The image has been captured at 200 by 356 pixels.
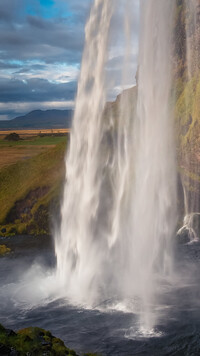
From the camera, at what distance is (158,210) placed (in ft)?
100

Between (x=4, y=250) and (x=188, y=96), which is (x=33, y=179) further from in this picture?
(x=188, y=96)

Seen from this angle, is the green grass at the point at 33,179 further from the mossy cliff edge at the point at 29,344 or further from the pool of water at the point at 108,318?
the mossy cliff edge at the point at 29,344

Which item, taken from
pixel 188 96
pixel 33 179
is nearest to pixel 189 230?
pixel 188 96

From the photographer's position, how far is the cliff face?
39.8 meters

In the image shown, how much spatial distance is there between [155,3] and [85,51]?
7221 mm

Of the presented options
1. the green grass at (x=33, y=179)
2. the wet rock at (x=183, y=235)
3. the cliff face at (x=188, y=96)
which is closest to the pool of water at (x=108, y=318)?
the wet rock at (x=183, y=235)

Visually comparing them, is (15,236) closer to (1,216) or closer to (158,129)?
(1,216)

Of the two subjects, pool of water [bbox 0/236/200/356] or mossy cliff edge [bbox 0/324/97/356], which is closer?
mossy cliff edge [bbox 0/324/97/356]

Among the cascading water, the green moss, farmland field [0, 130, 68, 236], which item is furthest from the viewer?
farmland field [0, 130, 68, 236]

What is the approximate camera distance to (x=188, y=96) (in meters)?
43.4

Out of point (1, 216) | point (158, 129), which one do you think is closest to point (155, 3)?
point (158, 129)

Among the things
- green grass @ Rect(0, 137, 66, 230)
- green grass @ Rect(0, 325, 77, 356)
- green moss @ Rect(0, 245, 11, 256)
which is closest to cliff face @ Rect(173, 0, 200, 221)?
green grass @ Rect(0, 137, 66, 230)

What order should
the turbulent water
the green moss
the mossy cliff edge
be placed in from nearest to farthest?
the mossy cliff edge < the turbulent water < the green moss

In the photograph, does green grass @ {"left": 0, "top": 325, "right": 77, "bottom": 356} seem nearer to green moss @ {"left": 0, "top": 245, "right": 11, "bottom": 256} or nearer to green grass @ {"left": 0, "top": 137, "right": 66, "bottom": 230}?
green moss @ {"left": 0, "top": 245, "right": 11, "bottom": 256}
